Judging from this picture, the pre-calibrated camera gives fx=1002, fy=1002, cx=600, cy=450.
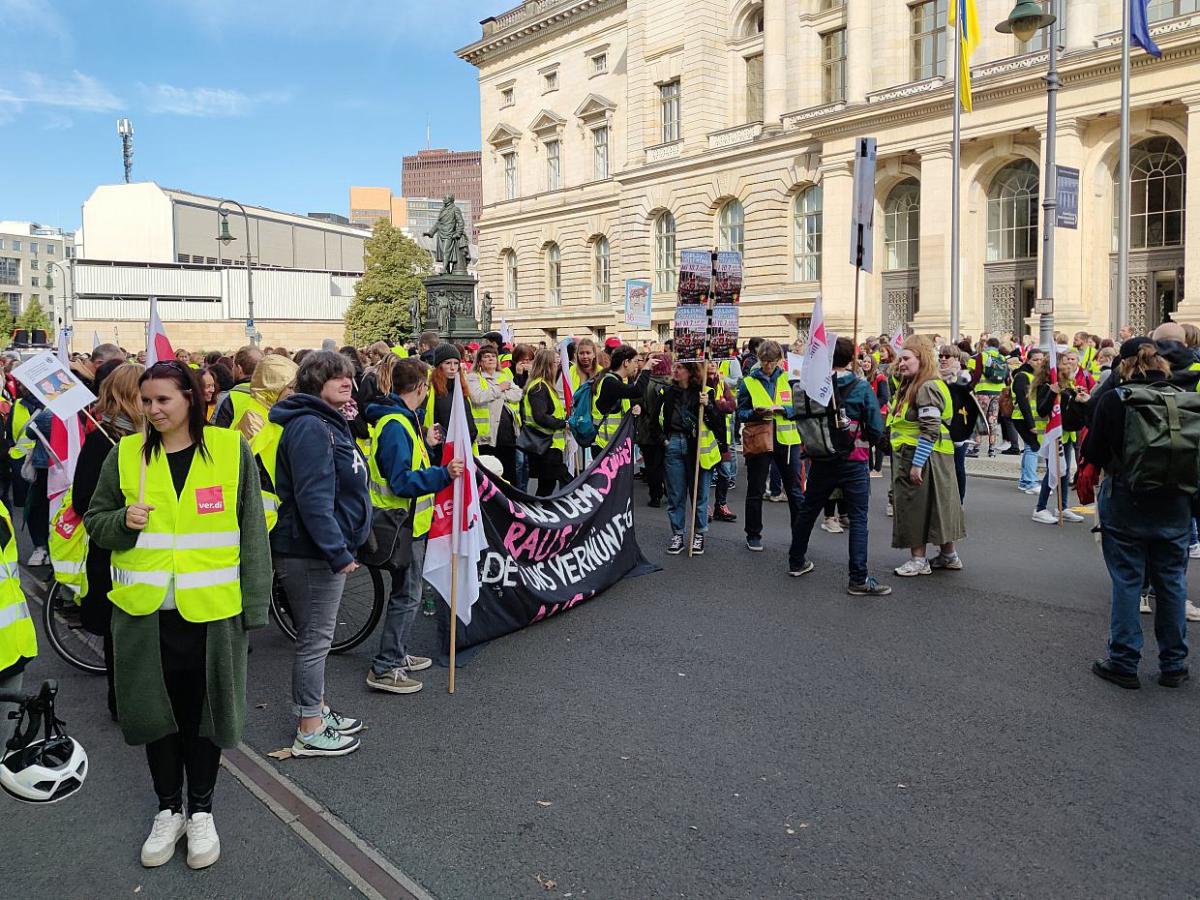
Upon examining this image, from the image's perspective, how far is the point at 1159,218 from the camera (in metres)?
28.1

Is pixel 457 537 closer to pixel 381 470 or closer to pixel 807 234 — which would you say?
pixel 381 470

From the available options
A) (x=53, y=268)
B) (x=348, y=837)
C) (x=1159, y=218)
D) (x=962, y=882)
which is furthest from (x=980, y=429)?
(x=53, y=268)

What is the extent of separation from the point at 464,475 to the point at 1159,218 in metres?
28.4

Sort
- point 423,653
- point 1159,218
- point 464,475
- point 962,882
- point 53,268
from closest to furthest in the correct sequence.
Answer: point 962,882, point 464,475, point 423,653, point 1159,218, point 53,268

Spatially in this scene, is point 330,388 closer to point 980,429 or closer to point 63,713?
point 63,713

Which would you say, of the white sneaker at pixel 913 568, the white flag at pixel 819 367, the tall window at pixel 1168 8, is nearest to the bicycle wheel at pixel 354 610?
the white flag at pixel 819 367

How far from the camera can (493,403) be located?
35.8 feet

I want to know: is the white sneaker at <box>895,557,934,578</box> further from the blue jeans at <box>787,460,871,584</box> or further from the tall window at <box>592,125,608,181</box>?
the tall window at <box>592,125,608,181</box>

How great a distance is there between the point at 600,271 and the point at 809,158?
1532 cm

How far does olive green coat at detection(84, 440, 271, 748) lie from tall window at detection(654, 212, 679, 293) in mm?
41324

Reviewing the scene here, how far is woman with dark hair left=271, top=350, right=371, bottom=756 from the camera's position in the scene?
455 cm

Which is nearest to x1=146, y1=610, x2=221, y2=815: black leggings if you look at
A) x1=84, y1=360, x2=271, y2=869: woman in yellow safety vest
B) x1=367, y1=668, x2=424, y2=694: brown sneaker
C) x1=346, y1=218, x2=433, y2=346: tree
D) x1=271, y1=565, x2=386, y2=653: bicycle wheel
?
x1=84, y1=360, x2=271, y2=869: woman in yellow safety vest

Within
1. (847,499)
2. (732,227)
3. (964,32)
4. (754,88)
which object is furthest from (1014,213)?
(847,499)

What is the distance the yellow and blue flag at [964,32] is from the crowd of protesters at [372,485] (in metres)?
15.2
